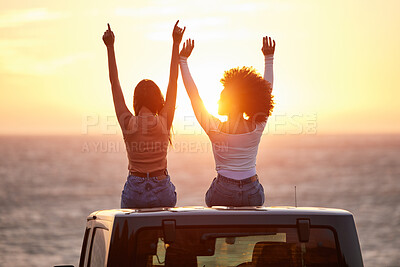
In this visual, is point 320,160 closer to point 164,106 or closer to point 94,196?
point 94,196

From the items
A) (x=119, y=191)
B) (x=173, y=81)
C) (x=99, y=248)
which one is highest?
(x=173, y=81)

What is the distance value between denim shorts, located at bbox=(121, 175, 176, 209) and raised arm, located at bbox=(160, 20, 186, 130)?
1.64ft

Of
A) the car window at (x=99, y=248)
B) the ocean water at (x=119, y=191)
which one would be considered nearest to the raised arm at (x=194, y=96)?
the car window at (x=99, y=248)

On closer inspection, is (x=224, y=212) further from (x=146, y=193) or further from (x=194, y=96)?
(x=194, y=96)

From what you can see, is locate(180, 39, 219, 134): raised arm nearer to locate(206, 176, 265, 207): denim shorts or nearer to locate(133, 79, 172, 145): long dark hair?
locate(133, 79, 172, 145): long dark hair

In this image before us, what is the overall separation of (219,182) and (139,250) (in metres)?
1.95

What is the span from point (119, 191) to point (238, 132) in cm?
10056

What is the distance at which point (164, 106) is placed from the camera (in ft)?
25.2

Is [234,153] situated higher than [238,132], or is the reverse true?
[238,132]

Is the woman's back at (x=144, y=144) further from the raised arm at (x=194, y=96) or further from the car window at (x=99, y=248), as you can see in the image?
the car window at (x=99, y=248)

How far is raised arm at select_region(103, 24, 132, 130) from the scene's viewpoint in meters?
7.42

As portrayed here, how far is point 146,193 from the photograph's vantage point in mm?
7266

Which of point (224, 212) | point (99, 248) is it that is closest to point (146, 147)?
point (99, 248)

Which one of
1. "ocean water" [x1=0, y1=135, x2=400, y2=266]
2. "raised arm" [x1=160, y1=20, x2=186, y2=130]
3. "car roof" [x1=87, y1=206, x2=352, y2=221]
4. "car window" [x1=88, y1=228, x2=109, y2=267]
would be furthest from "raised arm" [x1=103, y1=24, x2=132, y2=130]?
"ocean water" [x1=0, y1=135, x2=400, y2=266]
